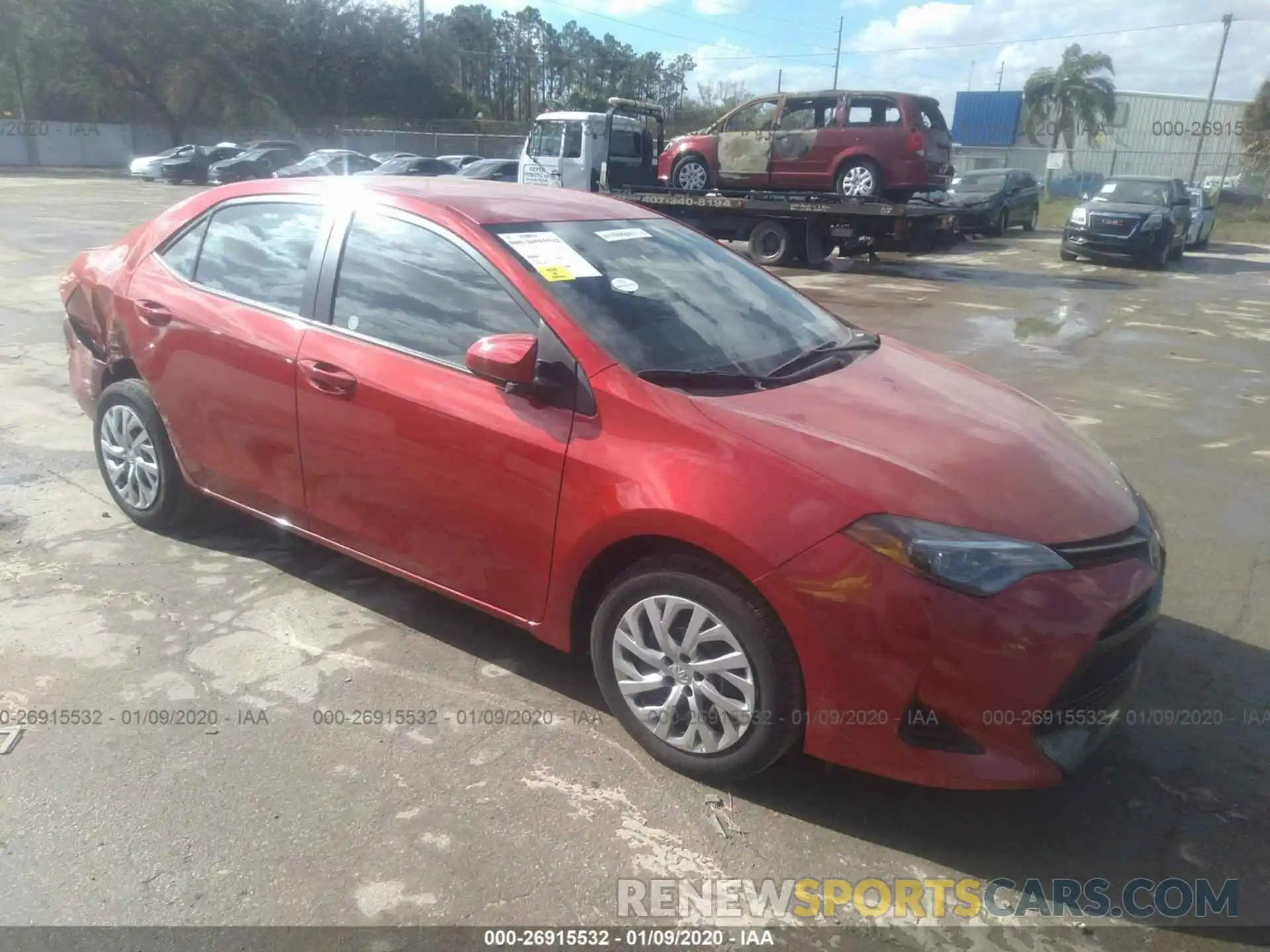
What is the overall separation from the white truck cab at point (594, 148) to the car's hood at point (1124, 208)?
865cm

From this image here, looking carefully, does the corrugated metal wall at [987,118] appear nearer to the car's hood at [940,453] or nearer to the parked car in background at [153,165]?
the parked car in background at [153,165]

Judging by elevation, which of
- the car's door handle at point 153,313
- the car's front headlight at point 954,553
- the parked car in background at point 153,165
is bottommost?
the parked car in background at point 153,165

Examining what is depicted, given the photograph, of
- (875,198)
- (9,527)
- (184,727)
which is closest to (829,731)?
(184,727)

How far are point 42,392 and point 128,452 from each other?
10.1ft

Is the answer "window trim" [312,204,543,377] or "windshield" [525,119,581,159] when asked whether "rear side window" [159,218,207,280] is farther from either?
"windshield" [525,119,581,159]

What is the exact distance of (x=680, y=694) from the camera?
287 cm

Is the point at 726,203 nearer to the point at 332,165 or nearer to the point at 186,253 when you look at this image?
the point at 186,253

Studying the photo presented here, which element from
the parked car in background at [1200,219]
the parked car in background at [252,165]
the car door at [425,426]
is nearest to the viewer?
the car door at [425,426]

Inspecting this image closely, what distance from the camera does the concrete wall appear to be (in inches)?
1886

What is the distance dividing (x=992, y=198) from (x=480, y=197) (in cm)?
2300

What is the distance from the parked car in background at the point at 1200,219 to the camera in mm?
22641

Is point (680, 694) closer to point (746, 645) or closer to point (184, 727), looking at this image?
point (746, 645)

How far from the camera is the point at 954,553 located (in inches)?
97.7

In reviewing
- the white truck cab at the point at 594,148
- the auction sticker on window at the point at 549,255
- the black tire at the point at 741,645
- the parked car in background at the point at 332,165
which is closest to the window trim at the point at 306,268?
the auction sticker on window at the point at 549,255
